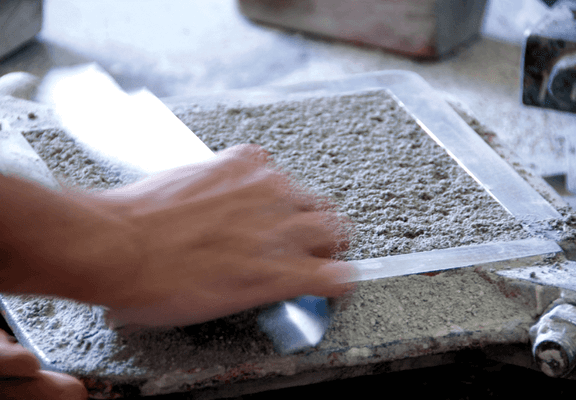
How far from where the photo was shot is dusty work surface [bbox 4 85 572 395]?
650mm

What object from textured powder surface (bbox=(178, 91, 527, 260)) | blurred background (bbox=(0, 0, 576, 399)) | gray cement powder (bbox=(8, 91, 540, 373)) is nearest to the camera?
gray cement powder (bbox=(8, 91, 540, 373))

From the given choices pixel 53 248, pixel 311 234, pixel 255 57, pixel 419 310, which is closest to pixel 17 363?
pixel 53 248

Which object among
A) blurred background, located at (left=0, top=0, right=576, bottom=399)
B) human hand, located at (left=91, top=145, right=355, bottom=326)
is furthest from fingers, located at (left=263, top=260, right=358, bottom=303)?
blurred background, located at (left=0, top=0, right=576, bottom=399)

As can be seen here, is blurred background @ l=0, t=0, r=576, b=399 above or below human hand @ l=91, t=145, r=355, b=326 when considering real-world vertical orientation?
below

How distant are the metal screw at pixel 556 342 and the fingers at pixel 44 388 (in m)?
0.53

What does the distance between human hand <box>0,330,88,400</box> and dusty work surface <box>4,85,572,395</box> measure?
41 millimetres

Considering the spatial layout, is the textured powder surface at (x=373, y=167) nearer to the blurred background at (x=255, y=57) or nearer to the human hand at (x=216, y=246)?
the human hand at (x=216, y=246)

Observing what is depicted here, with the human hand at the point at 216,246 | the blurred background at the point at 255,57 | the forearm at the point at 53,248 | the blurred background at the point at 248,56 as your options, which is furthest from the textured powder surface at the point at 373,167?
the blurred background at the point at 255,57

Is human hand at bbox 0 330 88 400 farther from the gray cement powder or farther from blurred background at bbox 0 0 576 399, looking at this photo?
blurred background at bbox 0 0 576 399

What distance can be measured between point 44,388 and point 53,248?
15cm

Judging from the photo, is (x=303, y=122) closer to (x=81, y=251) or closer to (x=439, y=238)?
(x=439, y=238)

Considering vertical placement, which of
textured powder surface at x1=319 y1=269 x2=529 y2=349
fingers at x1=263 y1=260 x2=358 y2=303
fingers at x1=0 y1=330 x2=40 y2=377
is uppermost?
fingers at x1=263 y1=260 x2=358 y2=303

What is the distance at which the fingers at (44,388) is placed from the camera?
582mm

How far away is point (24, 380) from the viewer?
1.92 ft
